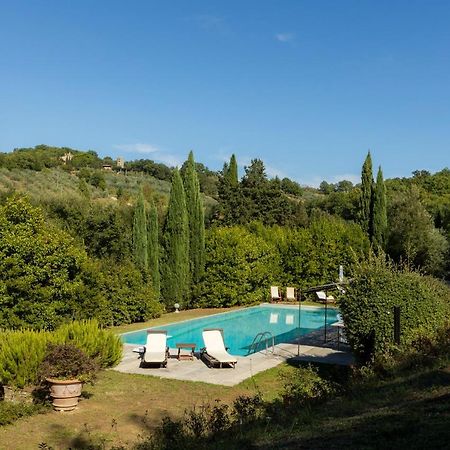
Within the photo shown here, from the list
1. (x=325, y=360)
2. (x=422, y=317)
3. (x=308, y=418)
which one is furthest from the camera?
(x=325, y=360)

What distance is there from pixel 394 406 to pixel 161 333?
26.4ft

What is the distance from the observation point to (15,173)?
41.8 m

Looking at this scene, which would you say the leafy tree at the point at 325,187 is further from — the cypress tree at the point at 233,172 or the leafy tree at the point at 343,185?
the cypress tree at the point at 233,172

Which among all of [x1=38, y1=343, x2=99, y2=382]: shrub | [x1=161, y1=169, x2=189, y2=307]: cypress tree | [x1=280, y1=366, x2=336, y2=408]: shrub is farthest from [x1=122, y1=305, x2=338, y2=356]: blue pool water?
[x1=38, y1=343, x2=99, y2=382]: shrub

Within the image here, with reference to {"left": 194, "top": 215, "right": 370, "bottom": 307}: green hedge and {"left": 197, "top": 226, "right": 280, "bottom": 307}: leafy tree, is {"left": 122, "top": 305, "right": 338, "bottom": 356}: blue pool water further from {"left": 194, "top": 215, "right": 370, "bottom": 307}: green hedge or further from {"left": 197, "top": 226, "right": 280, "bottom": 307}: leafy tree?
{"left": 194, "top": 215, "right": 370, "bottom": 307}: green hedge

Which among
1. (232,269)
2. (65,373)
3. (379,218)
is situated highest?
(379,218)

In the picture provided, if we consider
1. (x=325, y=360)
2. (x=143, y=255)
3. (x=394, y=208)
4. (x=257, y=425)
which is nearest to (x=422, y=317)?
(x=325, y=360)

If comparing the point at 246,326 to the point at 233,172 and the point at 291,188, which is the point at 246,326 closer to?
the point at 233,172

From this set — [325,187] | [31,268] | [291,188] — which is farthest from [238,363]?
[325,187]

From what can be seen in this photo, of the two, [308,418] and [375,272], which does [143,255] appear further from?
[308,418]

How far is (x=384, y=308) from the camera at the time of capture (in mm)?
10078

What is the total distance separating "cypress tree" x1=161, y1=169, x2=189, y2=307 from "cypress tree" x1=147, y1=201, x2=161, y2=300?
49 cm

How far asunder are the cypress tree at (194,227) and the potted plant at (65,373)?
14.3 meters

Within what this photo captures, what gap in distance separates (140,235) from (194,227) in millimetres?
2701
